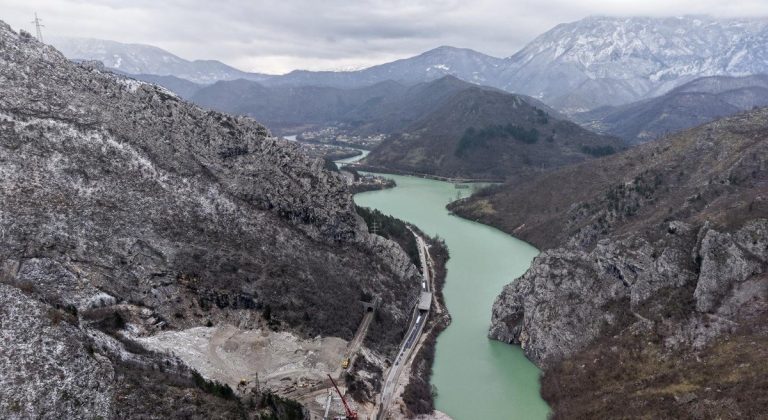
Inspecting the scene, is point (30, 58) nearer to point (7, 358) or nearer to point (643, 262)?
point (7, 358)

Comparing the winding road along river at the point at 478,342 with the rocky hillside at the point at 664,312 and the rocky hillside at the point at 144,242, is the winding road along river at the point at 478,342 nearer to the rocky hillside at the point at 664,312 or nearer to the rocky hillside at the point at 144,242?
the rocky hillside at the point at 664,312

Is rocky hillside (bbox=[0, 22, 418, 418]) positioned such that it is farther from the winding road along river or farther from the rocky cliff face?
the rocky cliff face

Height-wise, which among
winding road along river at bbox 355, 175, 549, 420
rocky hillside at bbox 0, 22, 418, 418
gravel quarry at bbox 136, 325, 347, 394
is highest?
rocky hillside at bbox 0, 22, 418, 418

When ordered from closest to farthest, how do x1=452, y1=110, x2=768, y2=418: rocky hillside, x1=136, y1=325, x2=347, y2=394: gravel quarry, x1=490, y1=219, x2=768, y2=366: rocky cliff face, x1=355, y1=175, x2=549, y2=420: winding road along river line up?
1. x1=452, y1=110, x2=768, y2=418: rocky hillside
2. x1=136, y1=325, x2=347, y2=394: gravel quarry
3. x1=490, y1=219, x2=768, y2=366: rocky cliff face
4. x1=355, y1=175, x2=549, y2=420: winding road along river

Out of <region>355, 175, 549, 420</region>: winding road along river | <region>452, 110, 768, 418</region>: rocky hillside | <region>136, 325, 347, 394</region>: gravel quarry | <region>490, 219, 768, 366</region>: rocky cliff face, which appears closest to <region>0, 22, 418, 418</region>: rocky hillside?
<region>136, 325, 347, 394</region>: gravel quarry

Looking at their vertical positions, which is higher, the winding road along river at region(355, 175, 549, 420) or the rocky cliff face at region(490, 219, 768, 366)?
the rocky cliff face at region(490, 219, 768, 366)

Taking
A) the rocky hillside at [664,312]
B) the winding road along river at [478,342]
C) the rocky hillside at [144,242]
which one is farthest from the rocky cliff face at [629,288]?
the rocky hillside at [144,242]
